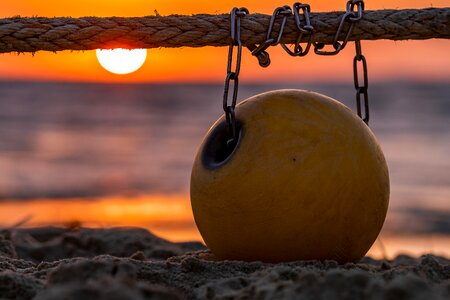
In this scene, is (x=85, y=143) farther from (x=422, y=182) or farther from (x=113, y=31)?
(x=113, y=31)

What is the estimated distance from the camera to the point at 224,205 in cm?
334

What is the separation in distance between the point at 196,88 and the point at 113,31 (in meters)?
22.3

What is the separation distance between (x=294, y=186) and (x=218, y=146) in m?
0.46

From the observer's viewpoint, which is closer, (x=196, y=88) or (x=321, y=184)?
(x=321, y=184)

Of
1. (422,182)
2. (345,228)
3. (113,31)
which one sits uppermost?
(113,31)

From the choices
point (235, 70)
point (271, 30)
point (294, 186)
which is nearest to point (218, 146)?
point (235, 70)

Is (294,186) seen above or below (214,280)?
above

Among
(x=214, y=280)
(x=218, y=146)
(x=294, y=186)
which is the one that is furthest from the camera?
(x=218, y=146)

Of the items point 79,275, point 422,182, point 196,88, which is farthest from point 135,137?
point 79,275

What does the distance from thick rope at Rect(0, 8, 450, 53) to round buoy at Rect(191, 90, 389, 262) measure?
41 centimetres

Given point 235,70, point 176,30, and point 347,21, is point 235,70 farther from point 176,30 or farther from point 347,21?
point 347,21

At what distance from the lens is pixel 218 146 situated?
3.55 meters

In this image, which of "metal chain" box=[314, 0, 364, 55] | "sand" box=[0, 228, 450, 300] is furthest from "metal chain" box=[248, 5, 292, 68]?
"sand" box=[0, 228, 450, 300]

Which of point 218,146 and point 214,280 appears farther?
point 218,146
